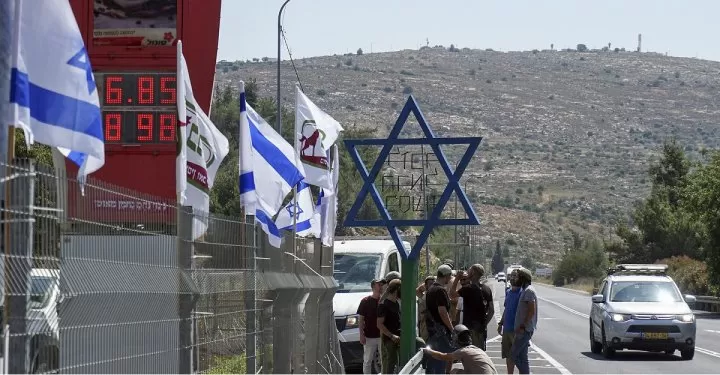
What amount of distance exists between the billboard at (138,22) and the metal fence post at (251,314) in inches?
289

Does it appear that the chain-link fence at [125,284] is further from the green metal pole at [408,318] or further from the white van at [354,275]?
the white van at [354,275]

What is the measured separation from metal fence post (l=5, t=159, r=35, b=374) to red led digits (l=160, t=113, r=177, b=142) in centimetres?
1105

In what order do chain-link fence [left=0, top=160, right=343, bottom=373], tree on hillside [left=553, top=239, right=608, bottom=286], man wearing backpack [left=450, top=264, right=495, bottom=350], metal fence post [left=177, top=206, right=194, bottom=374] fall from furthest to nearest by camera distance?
1. tree on hillside [left=553, top=239, right=608, bottom=286]
2. man wearing backpack [left=450, top=264, right=495, bottom=350]
3. metal fence post [left=177, top=206, right=194, bottom=374]
4. chain-link fence [left=0, top=160, right=343, bottom=373]

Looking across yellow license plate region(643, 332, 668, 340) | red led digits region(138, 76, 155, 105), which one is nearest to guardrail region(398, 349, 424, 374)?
red led digits region(138, 76, 155, 105)

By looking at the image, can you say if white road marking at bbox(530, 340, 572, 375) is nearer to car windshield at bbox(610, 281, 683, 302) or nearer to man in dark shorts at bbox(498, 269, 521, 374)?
car windshield at bbox(610, 281, 683, 302)

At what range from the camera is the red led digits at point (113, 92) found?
57.0 feet

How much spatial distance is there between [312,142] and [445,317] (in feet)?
14.7

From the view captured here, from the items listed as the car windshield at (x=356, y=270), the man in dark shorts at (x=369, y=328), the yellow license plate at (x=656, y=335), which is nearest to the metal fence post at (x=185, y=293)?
the man in dark shorts at (x=369, y=328)

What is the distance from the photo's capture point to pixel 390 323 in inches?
693

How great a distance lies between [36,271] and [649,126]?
197m

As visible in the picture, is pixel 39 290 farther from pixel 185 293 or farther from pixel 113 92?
pixel 113 92

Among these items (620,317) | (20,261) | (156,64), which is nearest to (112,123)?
(156,64)

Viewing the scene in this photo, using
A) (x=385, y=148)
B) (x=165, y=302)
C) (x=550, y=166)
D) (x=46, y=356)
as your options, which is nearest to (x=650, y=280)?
(x=385, y=148)

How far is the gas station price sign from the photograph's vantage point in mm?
17406
